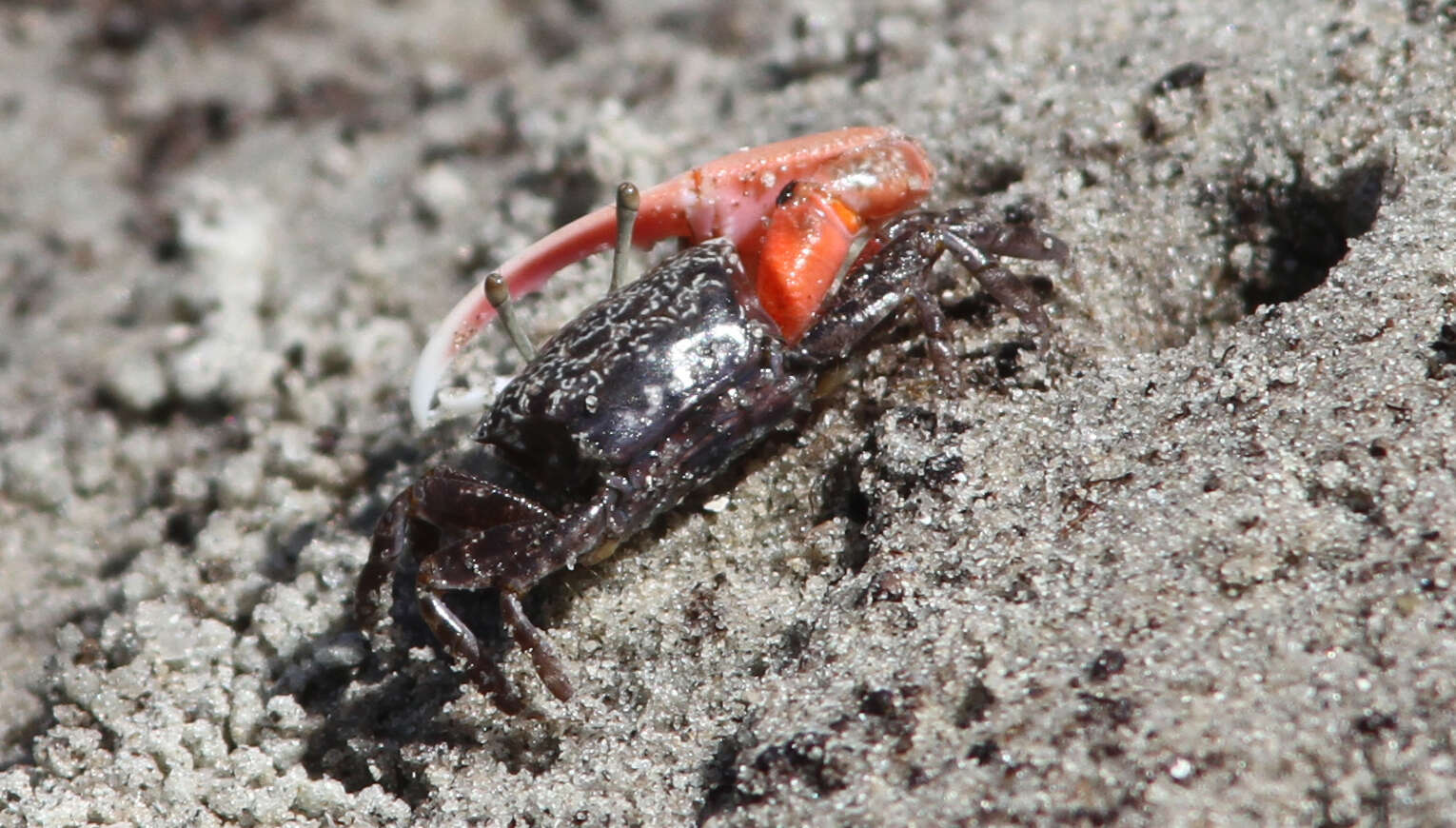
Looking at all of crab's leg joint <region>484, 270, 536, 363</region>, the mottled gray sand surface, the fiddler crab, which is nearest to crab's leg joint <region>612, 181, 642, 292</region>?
the fiddler crab

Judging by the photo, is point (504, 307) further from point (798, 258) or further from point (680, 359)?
point (798, 258)

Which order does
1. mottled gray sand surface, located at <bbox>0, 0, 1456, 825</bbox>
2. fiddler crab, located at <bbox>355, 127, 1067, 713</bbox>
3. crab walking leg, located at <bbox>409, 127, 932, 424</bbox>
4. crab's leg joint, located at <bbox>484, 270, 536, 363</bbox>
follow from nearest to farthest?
mottled gray sand surface, located at <bbox>0, 0, 1456, 825</bbox> → fiddler crab, located at <bbox>355, 127, 1067, 713</bbox> → crab's leg joint, located at <bbox>484, 270, 536, 363</bbox> → crab walking leg, located at <bbox>409, 127, 932, 424</bbox>

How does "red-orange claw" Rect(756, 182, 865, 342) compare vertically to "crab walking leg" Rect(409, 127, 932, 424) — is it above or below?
below

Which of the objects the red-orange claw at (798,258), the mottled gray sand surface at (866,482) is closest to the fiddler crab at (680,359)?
the red-orange claw at (798,258)

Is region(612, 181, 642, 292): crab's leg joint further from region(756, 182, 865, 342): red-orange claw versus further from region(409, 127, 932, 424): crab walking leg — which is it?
region(756, 182, 865, 342): red-orange claw

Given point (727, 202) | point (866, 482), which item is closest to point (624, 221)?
point (727, 202)

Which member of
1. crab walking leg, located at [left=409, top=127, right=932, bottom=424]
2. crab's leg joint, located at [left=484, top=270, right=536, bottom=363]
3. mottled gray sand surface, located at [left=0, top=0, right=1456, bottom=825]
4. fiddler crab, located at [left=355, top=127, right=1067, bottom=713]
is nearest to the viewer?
mottled gray sand surface, located at [left=0, top=0, right=1456, bottom=825]

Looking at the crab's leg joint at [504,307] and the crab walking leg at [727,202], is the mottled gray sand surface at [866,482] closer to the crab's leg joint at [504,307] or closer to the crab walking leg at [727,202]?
the crab walking leg at [727,202]
